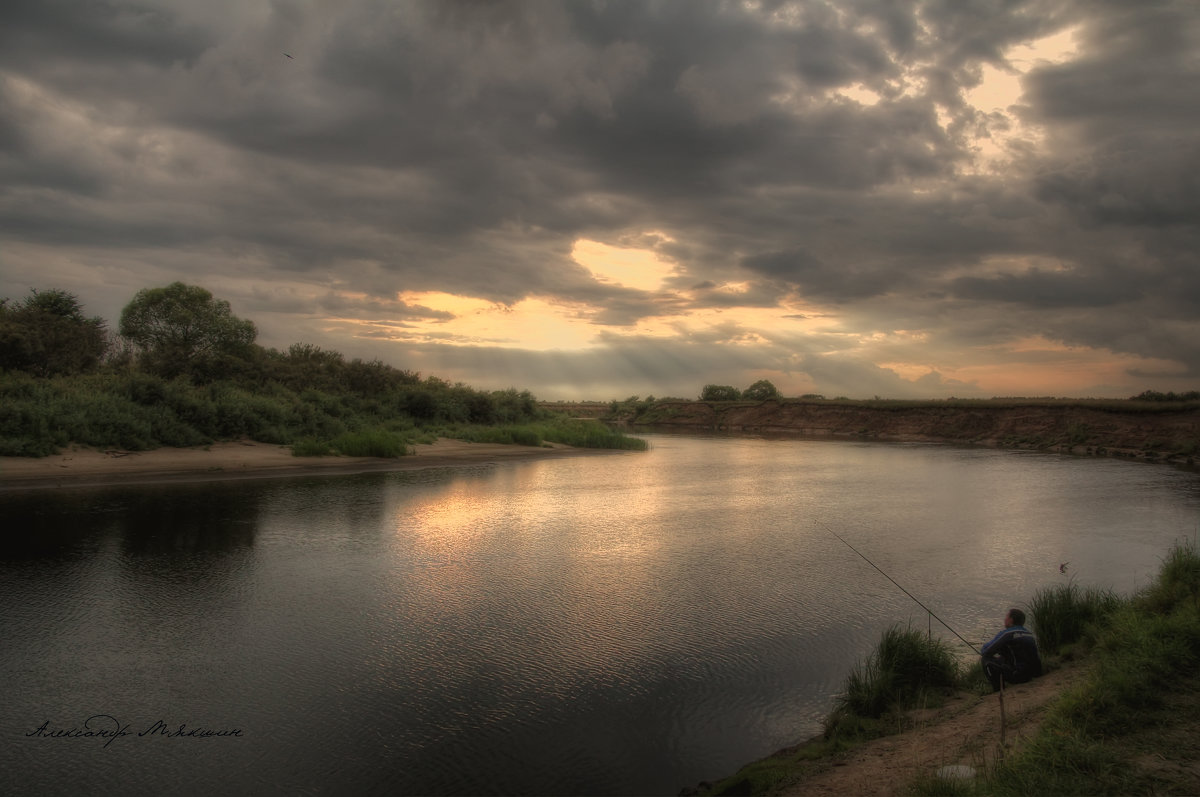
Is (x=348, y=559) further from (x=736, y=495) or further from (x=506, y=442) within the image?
(x=506, y=442)

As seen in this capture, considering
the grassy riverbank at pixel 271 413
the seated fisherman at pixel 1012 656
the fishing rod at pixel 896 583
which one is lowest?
the fishing rod at pixel 896 583

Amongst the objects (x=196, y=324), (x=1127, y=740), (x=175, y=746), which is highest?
(x=196, y=324)

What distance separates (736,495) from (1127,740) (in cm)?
1837

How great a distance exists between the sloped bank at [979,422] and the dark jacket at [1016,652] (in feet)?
128

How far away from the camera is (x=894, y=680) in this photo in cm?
716

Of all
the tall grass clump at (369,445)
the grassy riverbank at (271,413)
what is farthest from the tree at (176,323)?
the tall grass clump at (369,445)

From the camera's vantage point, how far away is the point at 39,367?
1094 inches

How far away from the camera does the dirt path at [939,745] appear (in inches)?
199

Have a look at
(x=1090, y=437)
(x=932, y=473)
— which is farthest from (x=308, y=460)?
(x=1090, y=437)

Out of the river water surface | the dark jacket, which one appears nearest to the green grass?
the dark jacket

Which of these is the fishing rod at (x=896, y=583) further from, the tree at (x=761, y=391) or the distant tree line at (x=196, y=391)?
the tree at (x=761, y=391)

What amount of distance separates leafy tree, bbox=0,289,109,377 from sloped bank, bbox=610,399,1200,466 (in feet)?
173

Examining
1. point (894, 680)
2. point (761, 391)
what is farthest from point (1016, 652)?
point (761, 391)

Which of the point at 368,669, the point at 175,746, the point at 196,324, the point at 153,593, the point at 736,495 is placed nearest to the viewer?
the point at 175,746
